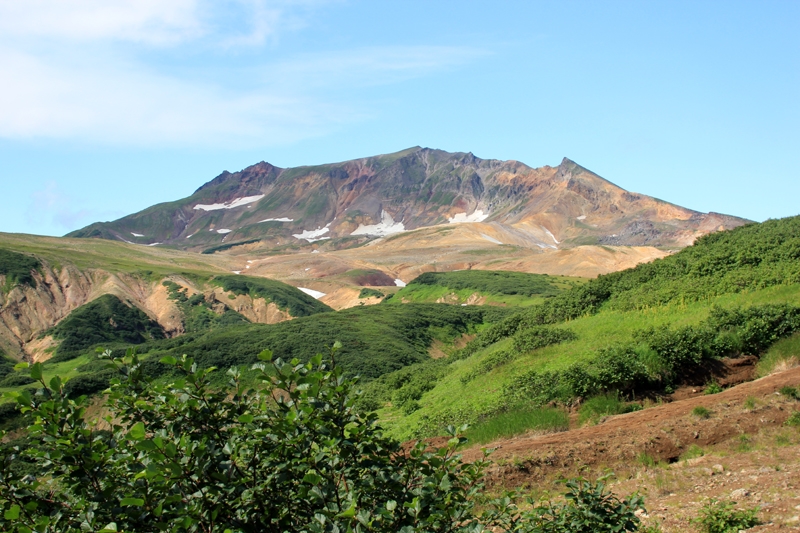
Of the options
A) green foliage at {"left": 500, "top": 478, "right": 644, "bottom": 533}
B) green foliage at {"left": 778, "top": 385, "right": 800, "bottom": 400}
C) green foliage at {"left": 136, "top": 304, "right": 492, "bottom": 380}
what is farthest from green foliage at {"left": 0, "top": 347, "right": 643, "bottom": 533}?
green foliage at {"left": 136, "top": 304, "right": 492, "bottom": 380}

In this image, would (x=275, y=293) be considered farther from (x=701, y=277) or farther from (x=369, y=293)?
(x=701, y=277)

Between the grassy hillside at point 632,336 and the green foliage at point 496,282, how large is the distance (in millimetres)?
36331

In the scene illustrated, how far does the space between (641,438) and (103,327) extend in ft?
169

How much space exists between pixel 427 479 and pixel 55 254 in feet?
256

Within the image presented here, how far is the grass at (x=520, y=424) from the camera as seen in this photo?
12875 millimetres

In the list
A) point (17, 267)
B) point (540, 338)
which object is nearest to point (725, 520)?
point (540, 338)

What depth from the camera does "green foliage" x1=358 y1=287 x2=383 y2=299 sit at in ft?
244

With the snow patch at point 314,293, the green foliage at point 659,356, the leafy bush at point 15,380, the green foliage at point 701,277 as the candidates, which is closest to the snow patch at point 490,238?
the snow patch at point 314,293

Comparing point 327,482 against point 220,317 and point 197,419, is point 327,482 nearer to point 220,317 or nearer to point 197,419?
point 197,419

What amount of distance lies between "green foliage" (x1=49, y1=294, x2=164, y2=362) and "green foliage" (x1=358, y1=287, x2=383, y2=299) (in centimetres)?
2479

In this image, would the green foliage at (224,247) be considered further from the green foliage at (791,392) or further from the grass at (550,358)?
the green foliage at (791,392)

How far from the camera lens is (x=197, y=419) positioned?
4.19 meters

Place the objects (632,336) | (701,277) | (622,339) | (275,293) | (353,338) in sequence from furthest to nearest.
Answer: (275,293), (353,338), (701,277), (622,339), (632,336)

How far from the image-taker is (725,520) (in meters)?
6.96
